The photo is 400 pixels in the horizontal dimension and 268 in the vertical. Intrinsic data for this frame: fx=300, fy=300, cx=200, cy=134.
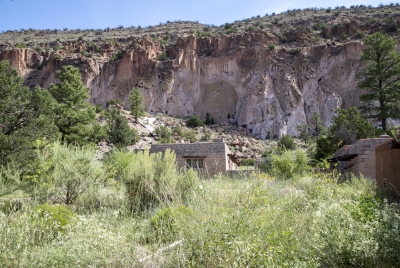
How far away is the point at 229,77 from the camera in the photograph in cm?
5275

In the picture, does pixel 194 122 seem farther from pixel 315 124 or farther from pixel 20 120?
pixel 20 120

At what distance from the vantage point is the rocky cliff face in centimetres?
4616

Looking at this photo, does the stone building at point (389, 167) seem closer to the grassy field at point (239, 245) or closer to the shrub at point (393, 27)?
the grassy field at point (239, 245)

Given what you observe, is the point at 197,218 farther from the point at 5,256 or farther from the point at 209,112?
the point at 209,112

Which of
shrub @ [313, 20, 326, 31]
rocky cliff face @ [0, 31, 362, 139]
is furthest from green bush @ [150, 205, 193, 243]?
shrub @ [313, 20, 326, 31]

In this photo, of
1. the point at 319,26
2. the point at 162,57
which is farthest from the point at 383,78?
the point at 162,57

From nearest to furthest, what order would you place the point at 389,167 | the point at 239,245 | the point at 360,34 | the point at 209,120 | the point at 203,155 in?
the point at 239,245, the point at 389,167, the point at 203,155, the point at 360,34, the point at 209,120

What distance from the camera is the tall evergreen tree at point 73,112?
21797mm

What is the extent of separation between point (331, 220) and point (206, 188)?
240 cm

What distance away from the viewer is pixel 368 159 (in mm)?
12945

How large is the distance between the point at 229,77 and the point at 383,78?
1199 inches

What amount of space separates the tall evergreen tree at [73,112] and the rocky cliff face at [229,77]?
81.2ft

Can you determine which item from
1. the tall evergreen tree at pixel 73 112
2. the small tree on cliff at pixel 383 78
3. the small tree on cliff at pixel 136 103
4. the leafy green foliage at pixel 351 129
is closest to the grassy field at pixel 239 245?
the tall evergreen tree at pixel 73 112

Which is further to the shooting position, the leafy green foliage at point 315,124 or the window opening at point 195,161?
the leafy green foliage at point 315,124
